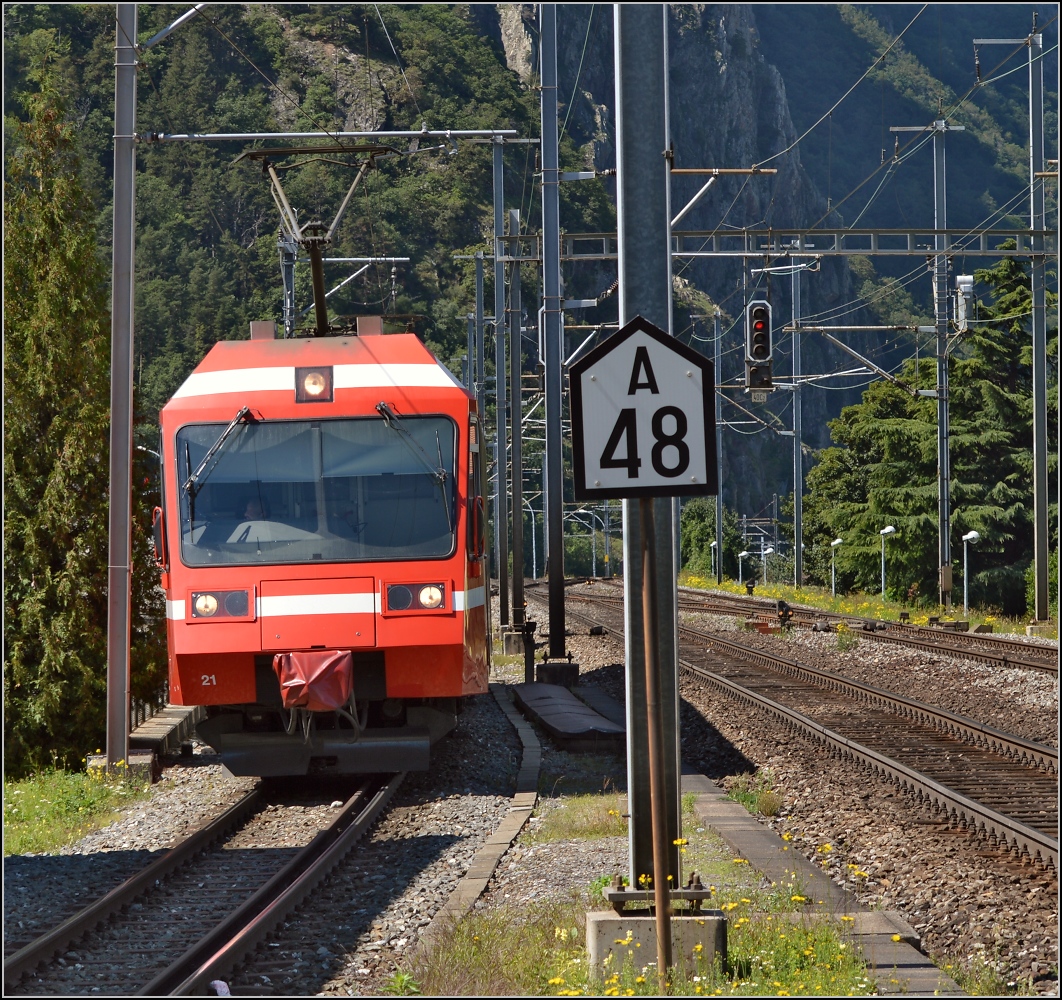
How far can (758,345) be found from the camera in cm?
2550

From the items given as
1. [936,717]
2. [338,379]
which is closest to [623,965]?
[338,379]

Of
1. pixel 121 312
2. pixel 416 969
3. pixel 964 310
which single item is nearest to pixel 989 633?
pixel 964 310

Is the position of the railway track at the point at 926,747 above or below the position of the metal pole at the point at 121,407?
below

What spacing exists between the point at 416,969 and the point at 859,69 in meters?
204

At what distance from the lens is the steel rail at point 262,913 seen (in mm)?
6680

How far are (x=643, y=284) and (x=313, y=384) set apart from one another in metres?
5.53

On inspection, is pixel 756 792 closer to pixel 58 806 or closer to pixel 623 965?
pixel 58 806

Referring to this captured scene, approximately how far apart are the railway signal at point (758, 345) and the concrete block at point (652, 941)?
63.3 ft

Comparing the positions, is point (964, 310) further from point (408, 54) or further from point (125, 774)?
point (408, 54)

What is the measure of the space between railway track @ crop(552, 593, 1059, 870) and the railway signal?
16.4ft

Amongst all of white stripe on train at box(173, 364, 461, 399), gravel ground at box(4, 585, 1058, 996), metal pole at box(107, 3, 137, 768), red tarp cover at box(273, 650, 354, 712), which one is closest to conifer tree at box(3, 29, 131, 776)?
metal pole at box(107, 3, 137, 768)

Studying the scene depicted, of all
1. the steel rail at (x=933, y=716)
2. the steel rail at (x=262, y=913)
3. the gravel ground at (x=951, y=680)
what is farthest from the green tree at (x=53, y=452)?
the gravel ground at (x=951, y=680)

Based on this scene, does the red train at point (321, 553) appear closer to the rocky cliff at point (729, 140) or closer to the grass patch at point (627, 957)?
the grass patch at point (627, 957)

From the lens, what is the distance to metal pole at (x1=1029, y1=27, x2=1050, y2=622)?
95.9ft
